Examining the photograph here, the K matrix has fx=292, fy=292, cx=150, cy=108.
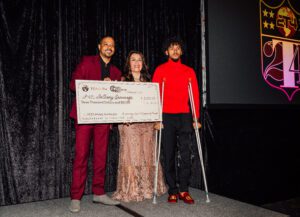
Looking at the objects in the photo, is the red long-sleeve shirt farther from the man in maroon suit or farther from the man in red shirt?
the man in maroon suit

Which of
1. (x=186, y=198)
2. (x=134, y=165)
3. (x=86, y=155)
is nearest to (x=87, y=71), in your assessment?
(x=86, y=155)

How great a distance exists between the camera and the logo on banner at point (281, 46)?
4.25m

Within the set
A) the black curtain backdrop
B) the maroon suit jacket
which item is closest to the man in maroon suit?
the maroon suit jacket

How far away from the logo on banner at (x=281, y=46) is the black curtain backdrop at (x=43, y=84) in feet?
6.93

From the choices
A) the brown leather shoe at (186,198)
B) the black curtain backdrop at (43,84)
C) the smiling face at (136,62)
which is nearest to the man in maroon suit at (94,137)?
the smiling face at (136,62)

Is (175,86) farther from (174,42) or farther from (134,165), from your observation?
(134,165)

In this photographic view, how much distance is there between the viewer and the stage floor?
2.62 metres

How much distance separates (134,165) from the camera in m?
3.08

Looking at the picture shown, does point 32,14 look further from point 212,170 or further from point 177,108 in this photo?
point 212,170

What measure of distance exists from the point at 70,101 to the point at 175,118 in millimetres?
1189

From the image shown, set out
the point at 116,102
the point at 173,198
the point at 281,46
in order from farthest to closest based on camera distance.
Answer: the point at 281,46 → the point at 173,198 → the point at 116,102

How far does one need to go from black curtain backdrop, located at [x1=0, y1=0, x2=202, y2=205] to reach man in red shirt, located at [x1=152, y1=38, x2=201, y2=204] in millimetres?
725

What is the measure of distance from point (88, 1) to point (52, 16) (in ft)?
1.52

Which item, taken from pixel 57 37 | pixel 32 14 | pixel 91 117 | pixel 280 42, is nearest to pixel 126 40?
pixel 57 37
